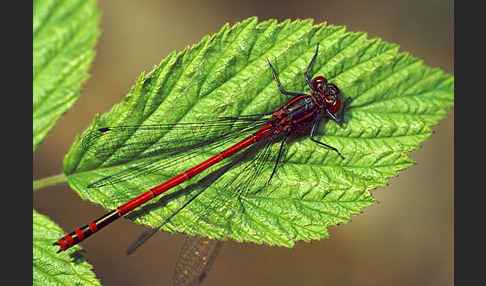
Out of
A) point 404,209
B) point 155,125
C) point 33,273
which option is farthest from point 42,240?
point 404,209

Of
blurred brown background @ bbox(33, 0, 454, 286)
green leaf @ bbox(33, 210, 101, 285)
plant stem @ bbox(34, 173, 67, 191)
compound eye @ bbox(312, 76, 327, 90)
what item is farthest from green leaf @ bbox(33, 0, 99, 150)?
blurred brown background @ bbox(33, 0, 454, 286)

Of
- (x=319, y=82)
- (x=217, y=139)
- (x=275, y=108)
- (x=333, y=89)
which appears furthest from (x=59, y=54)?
(x=333, y=89)

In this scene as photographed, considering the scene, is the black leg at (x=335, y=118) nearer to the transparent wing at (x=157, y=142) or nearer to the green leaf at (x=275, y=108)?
the green leaf at (x=275, y=108)

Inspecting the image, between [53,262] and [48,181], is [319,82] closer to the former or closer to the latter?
[48,181]

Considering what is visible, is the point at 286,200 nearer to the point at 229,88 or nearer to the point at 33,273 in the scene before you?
the point at 229,88

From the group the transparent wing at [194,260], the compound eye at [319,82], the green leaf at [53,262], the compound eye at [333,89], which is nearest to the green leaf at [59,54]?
the green leaf at [53,262]

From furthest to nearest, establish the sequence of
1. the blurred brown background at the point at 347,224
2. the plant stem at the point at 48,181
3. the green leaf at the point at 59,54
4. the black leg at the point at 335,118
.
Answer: the blurred brown background at the point at 347,224 < the black leg at the point at 335,118 < the plant stem at the point at 48,181 < the green leaf at the point at 59,54

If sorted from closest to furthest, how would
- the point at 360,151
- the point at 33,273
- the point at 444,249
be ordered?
1. the point at 33,273
2. the point at 360,151
3. the point at 444,249

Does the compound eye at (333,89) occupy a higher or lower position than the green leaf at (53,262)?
higher
